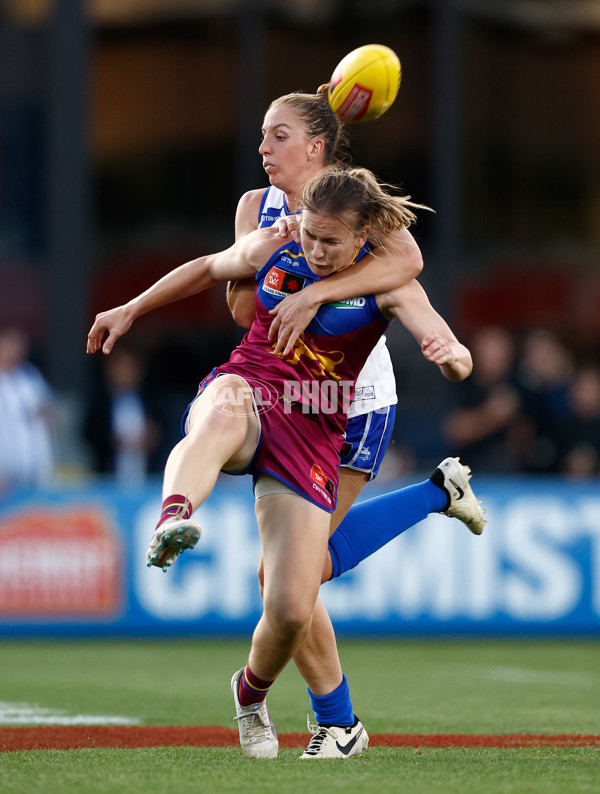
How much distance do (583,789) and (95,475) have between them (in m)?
8.65

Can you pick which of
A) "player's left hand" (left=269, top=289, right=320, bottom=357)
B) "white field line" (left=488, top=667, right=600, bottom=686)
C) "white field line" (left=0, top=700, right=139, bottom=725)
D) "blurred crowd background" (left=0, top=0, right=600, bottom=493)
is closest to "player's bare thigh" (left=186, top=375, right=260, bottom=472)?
"player's left hand" (left=269, top=289, right=320, bottom=357)

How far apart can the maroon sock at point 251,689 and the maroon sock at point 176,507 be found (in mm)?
901

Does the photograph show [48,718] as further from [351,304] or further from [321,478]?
[351,304]

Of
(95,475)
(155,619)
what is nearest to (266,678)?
(155,619)

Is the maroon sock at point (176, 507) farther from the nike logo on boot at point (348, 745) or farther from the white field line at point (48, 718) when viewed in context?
the white field line at point (48, 718)

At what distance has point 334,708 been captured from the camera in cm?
550

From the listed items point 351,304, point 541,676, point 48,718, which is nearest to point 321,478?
point 351,304

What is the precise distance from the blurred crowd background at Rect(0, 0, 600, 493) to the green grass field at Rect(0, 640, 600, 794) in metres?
6.36

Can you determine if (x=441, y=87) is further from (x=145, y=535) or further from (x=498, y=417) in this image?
(x=145, y=535)

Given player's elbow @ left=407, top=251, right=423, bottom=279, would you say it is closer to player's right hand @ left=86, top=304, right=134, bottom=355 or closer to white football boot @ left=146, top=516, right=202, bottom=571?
player's right hand @ left=86, top=304, right=134, bottom=355

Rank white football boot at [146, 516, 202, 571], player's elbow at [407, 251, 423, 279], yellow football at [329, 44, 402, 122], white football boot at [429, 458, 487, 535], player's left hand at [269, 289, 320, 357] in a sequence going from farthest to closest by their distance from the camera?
white football boot at [429, 458, 487, 535] → yellow football at [329, 44, 402, 122] → player's elbow at [407, 251, 423, 279] → player's left hand at [269, 289, 320, 357] → white football boot at [146, 516, 202, 571]

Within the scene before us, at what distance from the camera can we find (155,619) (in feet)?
35.7

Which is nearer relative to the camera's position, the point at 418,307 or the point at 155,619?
the point at 418,307

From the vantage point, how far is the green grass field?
184 inches
